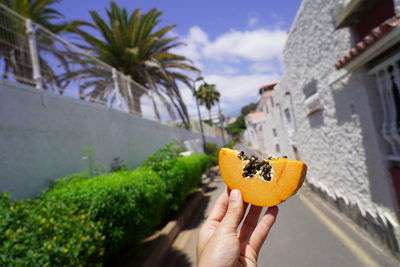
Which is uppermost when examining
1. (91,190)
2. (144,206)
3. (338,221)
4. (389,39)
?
(389,39)

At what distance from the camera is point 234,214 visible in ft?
4.79

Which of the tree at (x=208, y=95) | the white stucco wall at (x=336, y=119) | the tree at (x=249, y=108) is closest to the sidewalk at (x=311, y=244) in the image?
the white stucco wall at (x=336, y=119)

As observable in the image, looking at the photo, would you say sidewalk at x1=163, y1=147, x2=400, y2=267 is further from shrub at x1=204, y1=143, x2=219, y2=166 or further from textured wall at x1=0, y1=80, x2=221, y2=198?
shrub at x1=204, y1=143, x2=219, y2=166

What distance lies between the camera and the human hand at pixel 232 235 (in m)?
1.32

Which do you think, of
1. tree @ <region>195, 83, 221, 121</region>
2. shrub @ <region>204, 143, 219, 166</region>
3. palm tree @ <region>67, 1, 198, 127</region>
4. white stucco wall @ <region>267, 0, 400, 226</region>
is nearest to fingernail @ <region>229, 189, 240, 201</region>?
white stucco wall @ <region>267, 0, 400, 226</region>

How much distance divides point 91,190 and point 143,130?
19.8 ft

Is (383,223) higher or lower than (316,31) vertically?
lower

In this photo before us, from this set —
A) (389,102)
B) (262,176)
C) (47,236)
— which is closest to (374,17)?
(389,102)

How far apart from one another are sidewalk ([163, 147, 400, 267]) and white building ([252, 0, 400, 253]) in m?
0.26

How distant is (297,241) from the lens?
4535mm

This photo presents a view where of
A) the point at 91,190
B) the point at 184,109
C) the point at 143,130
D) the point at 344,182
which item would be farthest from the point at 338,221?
the point at 184,109

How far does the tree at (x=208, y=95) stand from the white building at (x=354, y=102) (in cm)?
2972

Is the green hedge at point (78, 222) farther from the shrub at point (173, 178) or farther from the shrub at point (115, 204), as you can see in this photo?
the shrub at point (173, 178)

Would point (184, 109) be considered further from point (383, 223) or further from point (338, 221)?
point (383, 223)
